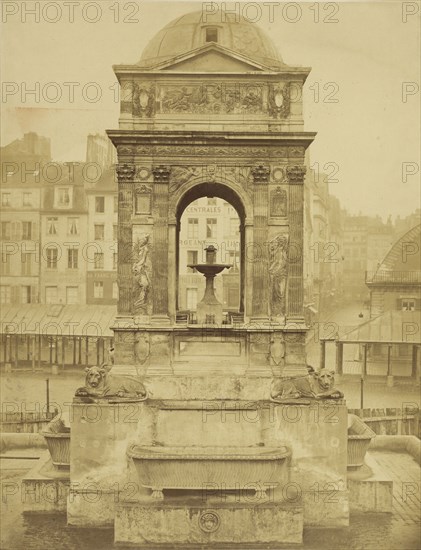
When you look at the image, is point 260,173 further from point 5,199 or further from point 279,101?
point 5,199

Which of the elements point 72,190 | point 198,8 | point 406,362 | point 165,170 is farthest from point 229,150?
point 406,362

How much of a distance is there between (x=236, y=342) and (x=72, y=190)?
1514 cm

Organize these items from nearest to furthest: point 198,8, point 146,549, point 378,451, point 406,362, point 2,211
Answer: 1. point 146,549
2. point 198,8
3. point 378,451
4. point 2,211
5. point 406,362

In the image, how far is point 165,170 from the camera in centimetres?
1720

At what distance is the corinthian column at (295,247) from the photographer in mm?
17312

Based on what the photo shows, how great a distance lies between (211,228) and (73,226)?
8.25 meters

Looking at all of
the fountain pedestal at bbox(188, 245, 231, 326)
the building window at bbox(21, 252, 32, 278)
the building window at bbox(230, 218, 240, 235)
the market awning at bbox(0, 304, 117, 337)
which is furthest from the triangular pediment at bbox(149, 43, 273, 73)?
the building window at bbox(230, 218, 240, 235)

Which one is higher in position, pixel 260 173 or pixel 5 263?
pixel 260 173

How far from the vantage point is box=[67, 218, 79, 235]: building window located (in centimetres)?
2990

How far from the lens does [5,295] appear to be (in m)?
26.8

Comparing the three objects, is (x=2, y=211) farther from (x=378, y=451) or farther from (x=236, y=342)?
(x=378, y=451)

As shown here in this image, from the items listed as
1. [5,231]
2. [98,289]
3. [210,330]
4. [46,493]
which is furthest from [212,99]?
[98,289]

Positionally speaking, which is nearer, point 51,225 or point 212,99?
point 212,99

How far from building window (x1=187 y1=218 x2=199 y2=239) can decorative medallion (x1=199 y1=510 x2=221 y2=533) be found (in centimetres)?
2069
